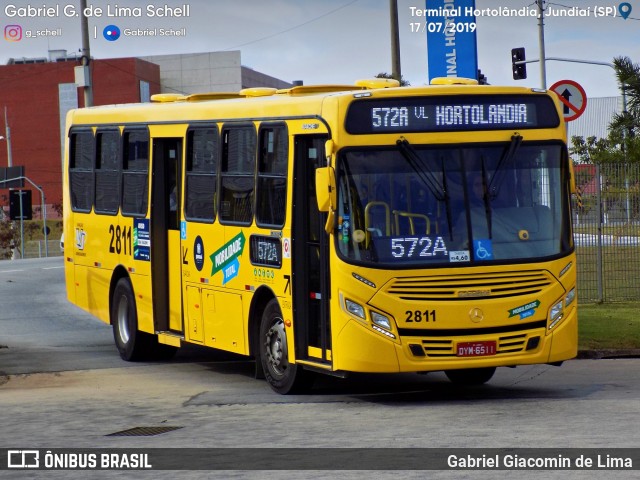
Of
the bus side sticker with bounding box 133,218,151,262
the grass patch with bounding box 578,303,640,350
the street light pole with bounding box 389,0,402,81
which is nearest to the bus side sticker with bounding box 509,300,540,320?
the grass patch with bounding box 578,303,640,350


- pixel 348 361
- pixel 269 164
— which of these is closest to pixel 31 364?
pixel 269 164

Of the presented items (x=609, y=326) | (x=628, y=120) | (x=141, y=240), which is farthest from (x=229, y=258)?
(x=628, y=120)

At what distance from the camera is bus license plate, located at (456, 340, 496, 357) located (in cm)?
1266

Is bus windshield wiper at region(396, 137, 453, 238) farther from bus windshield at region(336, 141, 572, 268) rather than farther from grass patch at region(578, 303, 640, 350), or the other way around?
grass patch at region(578, 303, 640, 350)

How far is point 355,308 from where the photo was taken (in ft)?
41.5

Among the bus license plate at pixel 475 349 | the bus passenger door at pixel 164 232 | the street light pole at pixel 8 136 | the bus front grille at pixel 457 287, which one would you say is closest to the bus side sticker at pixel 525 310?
the bus front grille at pixel 457 287

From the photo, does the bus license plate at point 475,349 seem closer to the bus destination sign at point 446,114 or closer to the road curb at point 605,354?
the bus destination sign at point 446,114

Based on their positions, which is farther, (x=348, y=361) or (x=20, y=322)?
(x=20, y=322)

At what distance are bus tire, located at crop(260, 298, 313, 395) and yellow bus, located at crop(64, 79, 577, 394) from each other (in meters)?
0.02

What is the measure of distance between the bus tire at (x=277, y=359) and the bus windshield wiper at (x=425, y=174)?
2.12m

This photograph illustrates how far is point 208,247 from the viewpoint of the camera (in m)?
15.7

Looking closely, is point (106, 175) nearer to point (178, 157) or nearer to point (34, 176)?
point (178, 157)

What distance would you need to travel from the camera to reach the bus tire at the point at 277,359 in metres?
13.8

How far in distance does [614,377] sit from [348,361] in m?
3.59
